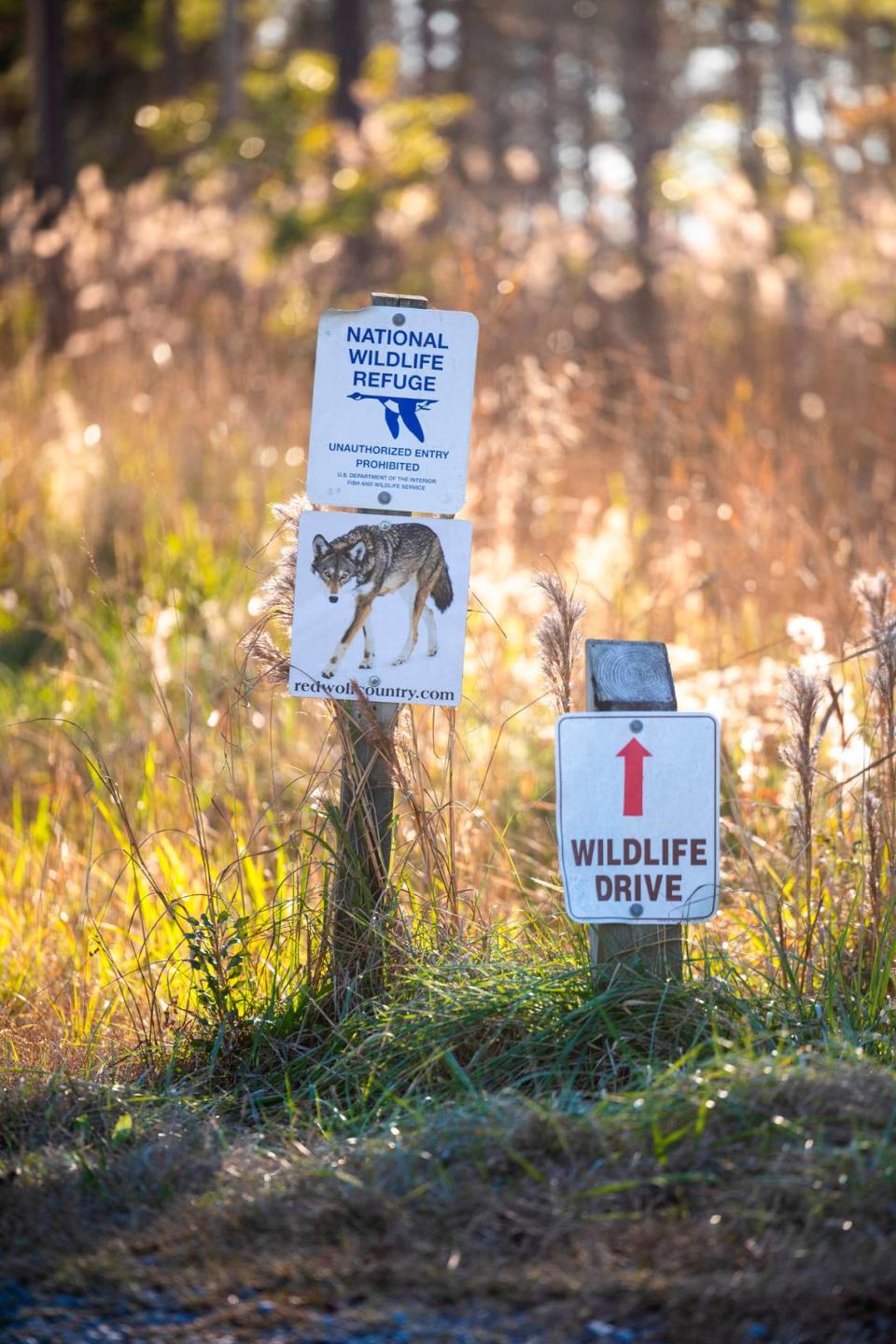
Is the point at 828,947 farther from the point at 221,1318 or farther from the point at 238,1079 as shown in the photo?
the point at 221,1318

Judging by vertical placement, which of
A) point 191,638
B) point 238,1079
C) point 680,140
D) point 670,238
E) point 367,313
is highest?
point 680,140

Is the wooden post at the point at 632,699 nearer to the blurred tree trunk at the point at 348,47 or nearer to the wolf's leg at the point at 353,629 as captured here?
the wolf's leg at the point at 353,629

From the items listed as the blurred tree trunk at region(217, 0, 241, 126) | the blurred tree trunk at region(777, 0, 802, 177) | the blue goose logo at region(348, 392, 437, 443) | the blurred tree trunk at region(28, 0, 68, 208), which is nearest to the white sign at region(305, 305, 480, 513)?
the blue goose logo at region(348, 392, 437, 443)

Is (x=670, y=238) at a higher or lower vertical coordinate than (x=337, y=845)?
higher

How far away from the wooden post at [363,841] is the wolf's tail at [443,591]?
17 cm

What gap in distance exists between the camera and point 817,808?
404cm

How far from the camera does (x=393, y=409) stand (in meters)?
3.33

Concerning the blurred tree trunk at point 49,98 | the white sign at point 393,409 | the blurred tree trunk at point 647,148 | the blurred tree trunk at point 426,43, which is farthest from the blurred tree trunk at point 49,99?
the blurred tree trunk at point 426,43

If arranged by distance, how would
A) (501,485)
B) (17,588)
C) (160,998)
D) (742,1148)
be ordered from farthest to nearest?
(17,588), (501,485), (160,998), (742,1148)

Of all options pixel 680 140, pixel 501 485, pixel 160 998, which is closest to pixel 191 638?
pixel 501 485

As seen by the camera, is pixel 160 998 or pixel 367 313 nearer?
pixel 367 313

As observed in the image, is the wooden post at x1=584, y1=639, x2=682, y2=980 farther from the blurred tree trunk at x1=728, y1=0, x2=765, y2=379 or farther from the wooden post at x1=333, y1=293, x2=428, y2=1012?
the blurred tree trunk at x1=728, y1=0, x2=765, y2=379

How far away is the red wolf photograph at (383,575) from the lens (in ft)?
10.6

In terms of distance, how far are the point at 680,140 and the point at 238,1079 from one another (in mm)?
26253
